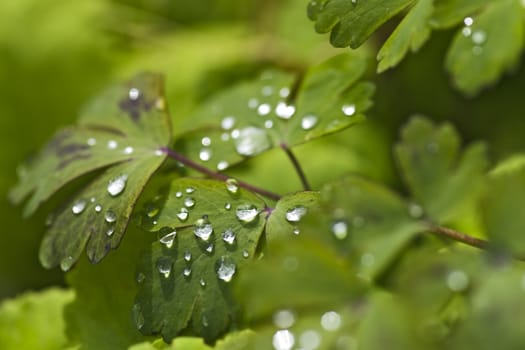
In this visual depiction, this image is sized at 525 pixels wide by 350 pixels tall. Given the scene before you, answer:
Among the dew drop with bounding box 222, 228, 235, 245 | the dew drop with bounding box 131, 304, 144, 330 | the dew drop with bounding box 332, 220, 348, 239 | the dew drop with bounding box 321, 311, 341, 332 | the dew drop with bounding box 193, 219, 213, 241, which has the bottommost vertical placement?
the dew drop with bounding box 321, 311, 341, 332

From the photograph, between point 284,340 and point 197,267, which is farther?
point 197,267

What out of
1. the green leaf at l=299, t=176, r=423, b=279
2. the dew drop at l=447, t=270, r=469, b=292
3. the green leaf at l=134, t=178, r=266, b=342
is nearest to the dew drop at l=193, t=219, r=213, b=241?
the green leaf at l=134, t=178, r=266, b=342

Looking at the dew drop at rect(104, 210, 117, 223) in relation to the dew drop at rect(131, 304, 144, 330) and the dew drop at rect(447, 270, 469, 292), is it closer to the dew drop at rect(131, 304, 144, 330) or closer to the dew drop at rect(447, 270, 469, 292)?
the dew drop at rect(131, 304, 144, 330)

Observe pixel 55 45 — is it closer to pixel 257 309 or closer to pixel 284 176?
pixel 284 176

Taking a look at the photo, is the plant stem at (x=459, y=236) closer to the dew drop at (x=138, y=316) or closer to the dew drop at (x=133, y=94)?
the dew drop at (x=138, y=316)

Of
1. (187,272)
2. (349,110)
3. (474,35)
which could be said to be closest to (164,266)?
(187,272)

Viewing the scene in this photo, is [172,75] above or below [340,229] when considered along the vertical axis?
above

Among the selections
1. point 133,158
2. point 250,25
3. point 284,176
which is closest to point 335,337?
point 133,158

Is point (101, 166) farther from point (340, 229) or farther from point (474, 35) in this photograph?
point (474, 35)

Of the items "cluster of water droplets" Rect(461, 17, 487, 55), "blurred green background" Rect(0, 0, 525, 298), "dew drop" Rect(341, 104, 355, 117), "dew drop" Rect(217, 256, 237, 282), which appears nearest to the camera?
"dew drop" Rect(217, 256, 237, 282)
